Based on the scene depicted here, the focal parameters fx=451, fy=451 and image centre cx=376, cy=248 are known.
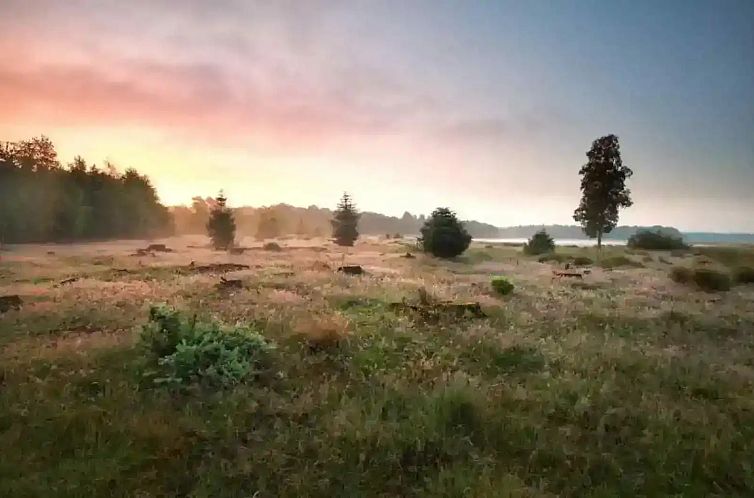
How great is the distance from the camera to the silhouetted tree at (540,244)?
53919 millimetres

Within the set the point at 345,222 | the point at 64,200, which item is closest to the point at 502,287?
the point at 345,222

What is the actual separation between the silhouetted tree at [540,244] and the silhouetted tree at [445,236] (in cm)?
1145

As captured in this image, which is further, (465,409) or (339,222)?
(339,222)

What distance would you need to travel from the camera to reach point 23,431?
6953 mm

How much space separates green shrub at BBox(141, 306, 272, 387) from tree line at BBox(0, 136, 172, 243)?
56.9 meters

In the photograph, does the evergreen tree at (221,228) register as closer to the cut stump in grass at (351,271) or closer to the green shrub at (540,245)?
the cut stump in grass at (351,271)

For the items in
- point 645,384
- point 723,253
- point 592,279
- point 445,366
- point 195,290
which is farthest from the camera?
point 723,253

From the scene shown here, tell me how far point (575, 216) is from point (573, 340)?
4115 centimetres

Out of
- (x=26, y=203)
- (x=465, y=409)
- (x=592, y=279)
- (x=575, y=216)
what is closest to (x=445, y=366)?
(x=465, y=409)

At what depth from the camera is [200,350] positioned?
31.6 feet

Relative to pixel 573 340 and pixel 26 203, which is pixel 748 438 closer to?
pixel 573 340

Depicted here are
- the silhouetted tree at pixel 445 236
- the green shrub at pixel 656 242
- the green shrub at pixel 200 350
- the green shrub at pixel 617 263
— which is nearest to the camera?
the green shrub at pixel 200 350

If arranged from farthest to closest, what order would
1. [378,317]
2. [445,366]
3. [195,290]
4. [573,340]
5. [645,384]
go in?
[195,290]
[378,317]
[573,340]
[445,366]
[645,384]

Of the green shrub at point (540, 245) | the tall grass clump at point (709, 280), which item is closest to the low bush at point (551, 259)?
the green shrub at point (540, 245)
